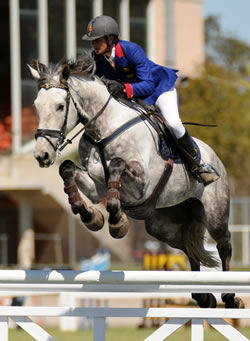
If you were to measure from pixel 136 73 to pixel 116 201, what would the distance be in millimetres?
1093

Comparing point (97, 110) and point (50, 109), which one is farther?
point (97, 110)

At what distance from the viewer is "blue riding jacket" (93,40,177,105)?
6090mm

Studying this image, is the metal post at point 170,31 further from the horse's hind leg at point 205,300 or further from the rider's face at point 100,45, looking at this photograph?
the rider's face at point 100,45

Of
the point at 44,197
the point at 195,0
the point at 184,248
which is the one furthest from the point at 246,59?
the point at 184,248

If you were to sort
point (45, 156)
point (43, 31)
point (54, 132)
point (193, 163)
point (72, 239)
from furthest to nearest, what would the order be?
point (72, 239) < point (43, 31) < point (193, 163) < point (54, 132) < point (45, 156)

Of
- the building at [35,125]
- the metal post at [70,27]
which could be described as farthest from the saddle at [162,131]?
the metal post at [70,27]

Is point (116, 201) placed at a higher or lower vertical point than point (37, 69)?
lower

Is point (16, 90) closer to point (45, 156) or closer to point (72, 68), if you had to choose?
point (72, 68)

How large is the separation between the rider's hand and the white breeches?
0.37 m

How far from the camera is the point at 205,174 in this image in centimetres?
664

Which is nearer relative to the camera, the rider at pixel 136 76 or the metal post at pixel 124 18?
the rider at pixel 136 76

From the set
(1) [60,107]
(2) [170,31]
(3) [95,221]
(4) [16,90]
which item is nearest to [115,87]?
(1) [60,107]

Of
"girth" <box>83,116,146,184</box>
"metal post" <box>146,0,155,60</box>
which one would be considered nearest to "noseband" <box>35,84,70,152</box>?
"girth" <box>83,116,146,184</box>

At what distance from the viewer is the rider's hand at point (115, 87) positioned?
6.20m
